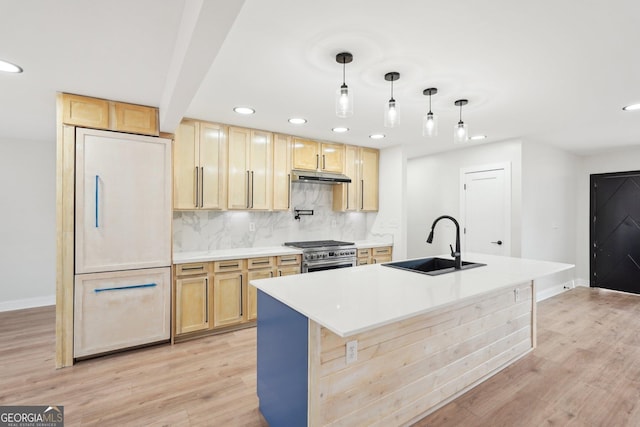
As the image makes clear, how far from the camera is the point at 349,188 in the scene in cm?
477

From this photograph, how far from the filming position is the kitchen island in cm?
158

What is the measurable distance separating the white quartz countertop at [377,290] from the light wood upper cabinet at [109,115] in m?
2.06

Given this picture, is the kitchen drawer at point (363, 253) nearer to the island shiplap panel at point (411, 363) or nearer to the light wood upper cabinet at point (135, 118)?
the island shiplap panel at point (411, 363)

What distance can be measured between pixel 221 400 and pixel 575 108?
4.18m

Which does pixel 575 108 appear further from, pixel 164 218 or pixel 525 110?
pixel 164 218

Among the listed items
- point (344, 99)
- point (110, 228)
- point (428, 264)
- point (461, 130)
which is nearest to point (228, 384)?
point (110, 228)

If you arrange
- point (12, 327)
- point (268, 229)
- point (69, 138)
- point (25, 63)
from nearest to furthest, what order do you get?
point (25, 63) → point (69, 138) → point (12, 327) → point (268, 229)

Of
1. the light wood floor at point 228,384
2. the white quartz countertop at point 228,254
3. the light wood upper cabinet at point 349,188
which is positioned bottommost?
the light wood floor at point 228,384

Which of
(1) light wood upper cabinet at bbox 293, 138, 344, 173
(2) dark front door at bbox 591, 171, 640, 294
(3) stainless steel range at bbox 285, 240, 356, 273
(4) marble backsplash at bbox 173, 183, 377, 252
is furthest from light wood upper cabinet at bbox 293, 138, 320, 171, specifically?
(2) dark front door at bbox 591, 171, 640, 294

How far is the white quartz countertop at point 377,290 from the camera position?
1.44 meters

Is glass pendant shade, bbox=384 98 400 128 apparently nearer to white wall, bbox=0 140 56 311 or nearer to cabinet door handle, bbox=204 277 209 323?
cabinet door handle, bbox=204 277 209 323

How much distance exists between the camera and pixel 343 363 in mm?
1688

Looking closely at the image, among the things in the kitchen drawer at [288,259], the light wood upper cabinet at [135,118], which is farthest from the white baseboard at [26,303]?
the kitchen drawer at [288,259]

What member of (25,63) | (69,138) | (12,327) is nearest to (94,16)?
(25,63)
